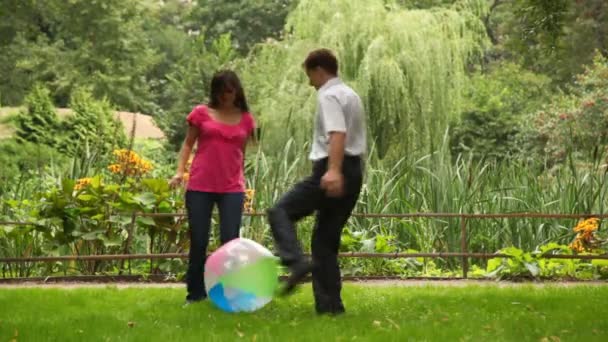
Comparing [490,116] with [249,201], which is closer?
[249,201]

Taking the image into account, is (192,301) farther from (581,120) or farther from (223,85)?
A: (581,120)

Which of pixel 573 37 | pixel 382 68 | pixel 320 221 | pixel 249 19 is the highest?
pixel 249 19

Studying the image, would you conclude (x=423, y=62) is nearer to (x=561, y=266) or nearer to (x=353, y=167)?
(x=561, y=266)

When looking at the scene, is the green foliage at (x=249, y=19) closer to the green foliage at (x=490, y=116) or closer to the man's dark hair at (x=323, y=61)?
the green foliage at (x=490, y=116)

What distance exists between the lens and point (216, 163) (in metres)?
7.42

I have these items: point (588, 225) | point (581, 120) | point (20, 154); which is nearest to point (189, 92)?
point (20, 154)

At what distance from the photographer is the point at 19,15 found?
4269 centimetres

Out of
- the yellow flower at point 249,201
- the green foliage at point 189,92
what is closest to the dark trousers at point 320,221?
the yellow flower at point 249,201

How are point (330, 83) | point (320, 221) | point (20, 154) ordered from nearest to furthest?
point (330, 83) < point (320, 221) < point (20, 154)

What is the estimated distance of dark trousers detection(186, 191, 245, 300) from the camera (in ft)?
24.5

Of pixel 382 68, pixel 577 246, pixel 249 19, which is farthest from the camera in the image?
pixel 249 19

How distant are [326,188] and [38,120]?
2170 centimetres

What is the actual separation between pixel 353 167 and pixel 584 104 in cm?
1874

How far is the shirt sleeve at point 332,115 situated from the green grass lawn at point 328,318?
1159 mm
